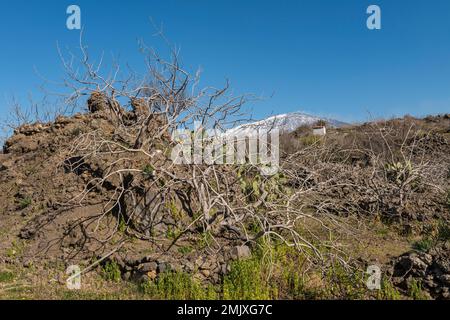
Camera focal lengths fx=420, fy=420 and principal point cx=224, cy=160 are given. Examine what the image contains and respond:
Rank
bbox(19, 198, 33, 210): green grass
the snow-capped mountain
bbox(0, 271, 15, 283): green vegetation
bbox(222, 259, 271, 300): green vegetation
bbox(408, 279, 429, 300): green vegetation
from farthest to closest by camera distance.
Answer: bbox(19, 198, 33, 210): green grass < the snow-capped mountain < bbox(0, 271, 15, 283): green vegetation < bbox(408, 279, 429, 300): green vegetation < bbox(222, 259, 271, 300): green vegetation

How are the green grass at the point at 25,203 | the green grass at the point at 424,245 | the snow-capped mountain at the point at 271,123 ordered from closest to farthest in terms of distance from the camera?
the green grass at the point at 424,245, the snow-capped mountain at the point at 271,123, the green grass at the point at 25,203

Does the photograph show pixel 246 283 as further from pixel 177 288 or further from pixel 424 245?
pixel 424 245

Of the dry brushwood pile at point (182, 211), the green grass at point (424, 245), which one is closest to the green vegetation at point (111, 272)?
the dry brushwood pile at point (182, 211)

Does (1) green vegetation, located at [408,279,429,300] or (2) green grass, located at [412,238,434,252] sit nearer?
(1) green vegetation, located at [408,279,429,300]

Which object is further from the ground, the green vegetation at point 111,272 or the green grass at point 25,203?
the green grass at point 25,203

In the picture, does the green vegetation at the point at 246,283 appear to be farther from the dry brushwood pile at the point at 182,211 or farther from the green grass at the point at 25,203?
the green grass at the point at 25,203

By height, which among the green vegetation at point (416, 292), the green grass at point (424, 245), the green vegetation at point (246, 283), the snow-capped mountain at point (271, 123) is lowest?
the green vegetation at point (416, 292)

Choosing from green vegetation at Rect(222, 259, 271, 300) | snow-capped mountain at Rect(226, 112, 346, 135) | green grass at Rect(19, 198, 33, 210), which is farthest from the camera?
green grass at Rect(19, 198, 33, 210)

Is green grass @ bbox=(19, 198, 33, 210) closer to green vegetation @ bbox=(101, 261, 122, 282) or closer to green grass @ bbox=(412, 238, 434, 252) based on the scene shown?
green vegetation @ bbox=(101, 261, 122, 282)

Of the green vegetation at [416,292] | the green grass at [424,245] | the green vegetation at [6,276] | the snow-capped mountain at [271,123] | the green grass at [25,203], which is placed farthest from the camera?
the green grass at [25,203]

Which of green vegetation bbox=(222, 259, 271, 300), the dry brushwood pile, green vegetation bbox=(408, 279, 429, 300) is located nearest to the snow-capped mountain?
the dry brushwood pile

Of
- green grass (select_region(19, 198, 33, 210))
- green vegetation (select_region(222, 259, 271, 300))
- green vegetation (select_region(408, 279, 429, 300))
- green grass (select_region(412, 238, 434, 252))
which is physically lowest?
green vegetation (select_region(408, 279, 429, 300))

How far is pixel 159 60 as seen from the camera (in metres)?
6.45
